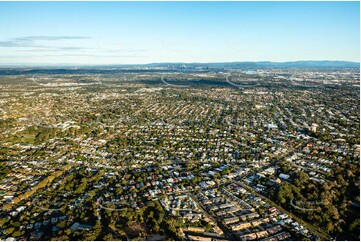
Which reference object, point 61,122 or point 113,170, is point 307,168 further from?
point 61,122

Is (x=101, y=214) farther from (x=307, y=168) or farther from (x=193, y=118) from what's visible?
(x=193, y=118)

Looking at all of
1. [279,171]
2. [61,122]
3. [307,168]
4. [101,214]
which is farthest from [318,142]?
[61,122]

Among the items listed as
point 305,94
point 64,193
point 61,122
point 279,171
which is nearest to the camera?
point 64,193

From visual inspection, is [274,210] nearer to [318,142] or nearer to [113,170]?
[113,170]

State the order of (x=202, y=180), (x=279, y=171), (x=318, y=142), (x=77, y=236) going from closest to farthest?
(x=77, y=236) < (x=202, y=180) < (x=279, y=171) < (x=318, y=142)

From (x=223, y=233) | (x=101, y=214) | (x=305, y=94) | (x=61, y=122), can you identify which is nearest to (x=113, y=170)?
(x=101, y=214)

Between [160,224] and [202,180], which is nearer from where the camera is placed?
[160,224]

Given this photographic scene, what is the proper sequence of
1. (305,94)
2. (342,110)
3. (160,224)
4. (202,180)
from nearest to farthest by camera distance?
1. (160,224)
2. (202,180)
3. (342,110)
4. (305,94)

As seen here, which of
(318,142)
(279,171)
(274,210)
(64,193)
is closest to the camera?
(274,210)

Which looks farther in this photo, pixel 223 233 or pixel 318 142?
pixel 318 142
